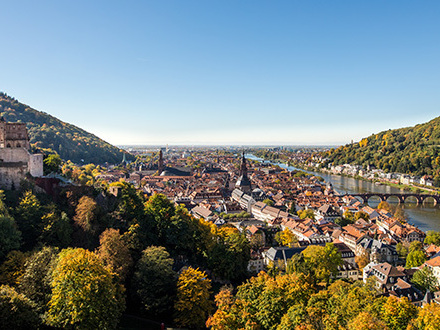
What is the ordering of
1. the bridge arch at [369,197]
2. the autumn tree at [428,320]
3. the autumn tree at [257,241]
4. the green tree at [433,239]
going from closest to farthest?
the autumn tree at [428,320] → the autumn tree at [257,241] → the green tree at [433,239] → the bridge arch at [369,197]

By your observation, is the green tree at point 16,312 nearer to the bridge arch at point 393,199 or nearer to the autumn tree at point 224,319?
the autumn tree at point 224,319

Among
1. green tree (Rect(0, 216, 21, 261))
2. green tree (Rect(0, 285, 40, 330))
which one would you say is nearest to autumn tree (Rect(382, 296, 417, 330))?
green tree (Rect(0, 285, 40, 330))

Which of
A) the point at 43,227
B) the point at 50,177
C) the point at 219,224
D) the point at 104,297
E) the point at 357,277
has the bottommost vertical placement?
the point at 357,277

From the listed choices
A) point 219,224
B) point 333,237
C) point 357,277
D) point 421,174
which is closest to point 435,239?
point 333,237

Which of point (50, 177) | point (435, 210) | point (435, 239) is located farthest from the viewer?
point (435, 210)

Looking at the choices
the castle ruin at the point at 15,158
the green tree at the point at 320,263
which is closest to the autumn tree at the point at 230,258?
the green tree at the point at 320,263

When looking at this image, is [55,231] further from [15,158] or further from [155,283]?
[15,158]

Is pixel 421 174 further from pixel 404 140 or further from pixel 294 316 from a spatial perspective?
pixel 294 316
